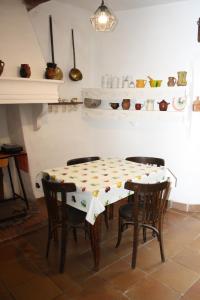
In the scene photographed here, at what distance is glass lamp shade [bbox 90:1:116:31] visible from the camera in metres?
2.11

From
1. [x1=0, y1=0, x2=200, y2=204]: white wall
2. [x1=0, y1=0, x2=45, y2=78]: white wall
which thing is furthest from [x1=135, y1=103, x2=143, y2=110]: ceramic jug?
[x1=0, y1=0, x2=45, y2=78]: white wall

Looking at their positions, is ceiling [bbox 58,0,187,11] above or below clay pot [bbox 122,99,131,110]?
above

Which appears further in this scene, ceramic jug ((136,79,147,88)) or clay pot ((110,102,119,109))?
clay pot ((110,102,119,109))

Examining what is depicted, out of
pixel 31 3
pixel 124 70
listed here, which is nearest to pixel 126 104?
pixel 124 70

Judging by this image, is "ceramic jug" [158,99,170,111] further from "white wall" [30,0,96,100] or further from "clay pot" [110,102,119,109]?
"white wall" [30,0,96,100]

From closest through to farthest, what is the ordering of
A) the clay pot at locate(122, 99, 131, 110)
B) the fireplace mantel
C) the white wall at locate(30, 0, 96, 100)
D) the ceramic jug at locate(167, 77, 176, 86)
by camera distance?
the fireplace mantel → the ceramic jug at locate(167, 77, 176, 86) → the white wall at locate(30, 0, 96, 100) → the clay pot at locate(122, 99, 131, 110)

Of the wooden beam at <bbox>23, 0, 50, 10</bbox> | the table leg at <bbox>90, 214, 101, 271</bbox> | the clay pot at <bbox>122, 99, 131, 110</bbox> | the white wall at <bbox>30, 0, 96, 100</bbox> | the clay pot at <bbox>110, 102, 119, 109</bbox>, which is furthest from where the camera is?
the clay pot at <bbox>110, 102, 119, 109</bbox>

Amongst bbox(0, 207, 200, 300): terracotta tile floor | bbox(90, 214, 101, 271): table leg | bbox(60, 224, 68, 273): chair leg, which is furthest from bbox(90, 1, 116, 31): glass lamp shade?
bbox(0, 207, 200, 300): terracotta tile floor

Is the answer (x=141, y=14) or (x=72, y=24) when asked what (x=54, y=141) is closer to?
(x=72, y=24)

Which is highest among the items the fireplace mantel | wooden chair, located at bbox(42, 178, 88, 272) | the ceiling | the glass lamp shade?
the ceiling

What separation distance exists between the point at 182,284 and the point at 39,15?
3.41 m

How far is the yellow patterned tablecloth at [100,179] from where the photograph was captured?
2.00 meters

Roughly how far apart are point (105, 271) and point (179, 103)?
2161 millimetres

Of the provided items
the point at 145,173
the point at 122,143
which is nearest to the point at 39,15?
the point at 122,143
